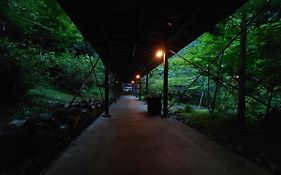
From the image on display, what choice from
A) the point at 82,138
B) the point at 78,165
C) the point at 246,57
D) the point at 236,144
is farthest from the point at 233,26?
the point at 78,165

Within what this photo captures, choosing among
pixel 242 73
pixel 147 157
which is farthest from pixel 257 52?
pixel 147 157

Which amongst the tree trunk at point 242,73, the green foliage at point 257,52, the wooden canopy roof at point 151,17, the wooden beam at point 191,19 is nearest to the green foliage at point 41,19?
the wooden canopy roof at point 151,17

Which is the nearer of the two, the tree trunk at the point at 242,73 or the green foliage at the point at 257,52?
the green foliage at the point at 257,52

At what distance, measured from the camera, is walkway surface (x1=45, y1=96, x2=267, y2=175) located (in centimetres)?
291

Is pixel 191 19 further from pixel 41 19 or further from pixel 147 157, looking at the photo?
pixel 41 19

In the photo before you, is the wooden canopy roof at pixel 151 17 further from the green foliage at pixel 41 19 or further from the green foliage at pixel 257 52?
the green foliage at pixel 41 19

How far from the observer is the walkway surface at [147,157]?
9.56 ft

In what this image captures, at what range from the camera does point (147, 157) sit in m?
3.48

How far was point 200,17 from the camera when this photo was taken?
16.2ft

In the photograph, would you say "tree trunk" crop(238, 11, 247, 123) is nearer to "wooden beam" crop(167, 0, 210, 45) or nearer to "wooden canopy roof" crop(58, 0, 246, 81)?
"wooden canopy roof" crop(58, 0, 246, 81)

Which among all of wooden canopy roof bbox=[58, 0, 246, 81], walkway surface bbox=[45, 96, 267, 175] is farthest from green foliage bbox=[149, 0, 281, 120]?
walkway surface bbox=[45, 96, 267, 175]

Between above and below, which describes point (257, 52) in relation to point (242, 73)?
above

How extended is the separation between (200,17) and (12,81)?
550cm

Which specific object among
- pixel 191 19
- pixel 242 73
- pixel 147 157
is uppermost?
pixel 191 19
